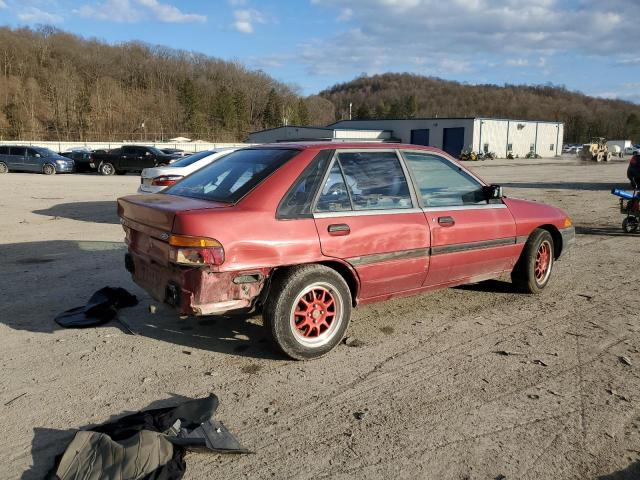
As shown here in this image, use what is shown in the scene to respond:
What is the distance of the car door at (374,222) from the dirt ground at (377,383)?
1.91 feet

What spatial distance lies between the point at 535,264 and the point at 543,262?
25cm

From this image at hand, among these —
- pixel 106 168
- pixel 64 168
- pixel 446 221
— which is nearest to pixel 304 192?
pixel 446 221

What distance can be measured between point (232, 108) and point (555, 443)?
11490 centimetres

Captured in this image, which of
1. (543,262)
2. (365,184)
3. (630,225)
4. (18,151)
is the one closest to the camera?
(365,184)

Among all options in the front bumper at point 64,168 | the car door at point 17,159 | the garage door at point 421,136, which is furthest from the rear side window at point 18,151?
the garage door at point 421,136

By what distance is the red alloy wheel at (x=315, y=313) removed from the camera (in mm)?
3959

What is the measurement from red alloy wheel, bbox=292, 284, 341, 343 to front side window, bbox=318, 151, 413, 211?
0.67 m

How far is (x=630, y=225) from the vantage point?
9.92 metres

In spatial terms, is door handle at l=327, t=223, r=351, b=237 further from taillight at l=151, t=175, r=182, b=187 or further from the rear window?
taillight at l=151, t=175, r=182, b=187

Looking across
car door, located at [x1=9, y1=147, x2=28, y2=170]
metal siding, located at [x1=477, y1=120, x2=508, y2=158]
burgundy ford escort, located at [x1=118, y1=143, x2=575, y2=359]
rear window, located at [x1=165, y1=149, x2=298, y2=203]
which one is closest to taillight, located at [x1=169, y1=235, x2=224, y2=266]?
burgundy ford escort, located at [x1=118, y1=143, x2=575, y2=359]

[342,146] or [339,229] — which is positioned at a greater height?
[342,146]

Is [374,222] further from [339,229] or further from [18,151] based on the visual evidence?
[18,151]

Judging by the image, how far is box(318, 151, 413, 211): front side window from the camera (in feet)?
13.6

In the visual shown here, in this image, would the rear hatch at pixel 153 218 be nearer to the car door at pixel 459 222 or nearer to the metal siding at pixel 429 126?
the car door at pixel 459 222
